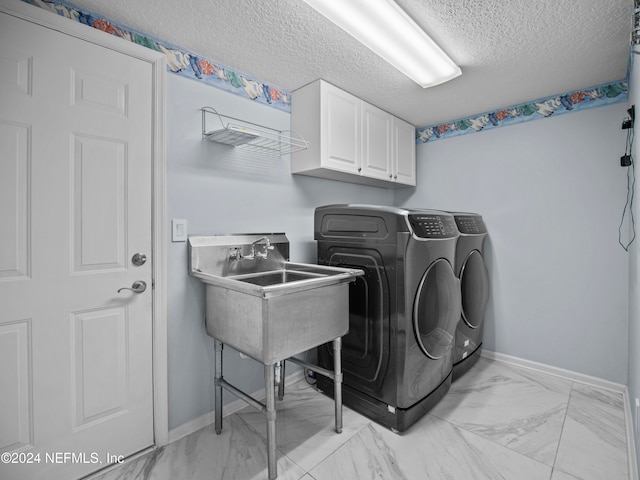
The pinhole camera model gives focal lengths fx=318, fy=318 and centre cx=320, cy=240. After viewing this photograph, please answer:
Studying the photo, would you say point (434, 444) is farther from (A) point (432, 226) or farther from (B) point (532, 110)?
(B) point (532, 110)

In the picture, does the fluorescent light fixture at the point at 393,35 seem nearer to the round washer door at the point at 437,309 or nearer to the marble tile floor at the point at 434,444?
the round washer door at the point at 437,309

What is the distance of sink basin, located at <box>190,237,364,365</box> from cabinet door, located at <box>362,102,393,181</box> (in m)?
1.10

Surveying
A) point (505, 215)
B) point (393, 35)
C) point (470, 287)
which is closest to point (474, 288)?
point (470, 287)

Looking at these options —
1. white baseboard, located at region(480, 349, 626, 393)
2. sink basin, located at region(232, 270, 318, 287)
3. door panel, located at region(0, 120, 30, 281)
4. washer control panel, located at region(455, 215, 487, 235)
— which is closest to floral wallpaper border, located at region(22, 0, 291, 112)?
door panel, located at region(0, 120, 30, 281)

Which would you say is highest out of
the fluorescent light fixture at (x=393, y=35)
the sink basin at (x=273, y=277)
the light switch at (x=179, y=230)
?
the fluorescent light fixture at (x=393, y=35)

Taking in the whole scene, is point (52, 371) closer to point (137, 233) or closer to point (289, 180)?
point (137, 233)

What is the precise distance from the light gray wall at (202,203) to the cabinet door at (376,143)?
2.20 feet

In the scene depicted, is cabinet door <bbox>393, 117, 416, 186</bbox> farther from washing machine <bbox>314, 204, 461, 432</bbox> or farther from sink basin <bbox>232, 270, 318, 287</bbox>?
sink basin <bbox>232, 270, 318, 287</bbox>

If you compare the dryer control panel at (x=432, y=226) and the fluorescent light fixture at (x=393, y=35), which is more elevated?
the fluorescent light fixture at (x=393, y=35)

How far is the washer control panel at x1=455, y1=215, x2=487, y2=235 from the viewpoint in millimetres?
2461

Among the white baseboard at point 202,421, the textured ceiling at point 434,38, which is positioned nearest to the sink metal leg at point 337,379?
the white baseboard at point 202,421

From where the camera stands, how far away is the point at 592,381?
2.37 meters

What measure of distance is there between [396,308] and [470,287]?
1.05m

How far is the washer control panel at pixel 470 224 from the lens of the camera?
2461 millimetres
